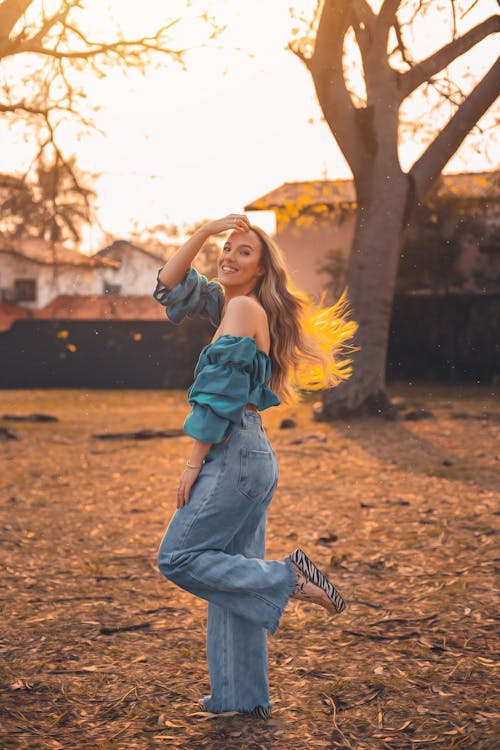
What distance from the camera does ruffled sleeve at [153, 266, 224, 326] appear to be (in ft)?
12.6

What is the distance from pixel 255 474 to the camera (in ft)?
11.3

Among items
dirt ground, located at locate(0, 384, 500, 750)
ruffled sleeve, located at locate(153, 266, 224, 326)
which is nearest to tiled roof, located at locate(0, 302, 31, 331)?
dirt ground, located at locate(0, 384, 500, 750)

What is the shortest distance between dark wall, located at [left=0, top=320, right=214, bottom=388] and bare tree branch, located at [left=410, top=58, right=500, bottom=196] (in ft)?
43.7

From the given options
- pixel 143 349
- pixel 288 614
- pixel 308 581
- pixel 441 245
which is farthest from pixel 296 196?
pixel 308 581

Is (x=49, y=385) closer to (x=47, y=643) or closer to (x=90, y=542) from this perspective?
(x=90, y=542)

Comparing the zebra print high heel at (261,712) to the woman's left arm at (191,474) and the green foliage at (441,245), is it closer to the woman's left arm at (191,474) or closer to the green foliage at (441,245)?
the woman's left arm at (191,474)

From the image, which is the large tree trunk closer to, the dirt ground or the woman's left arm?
the dirt ground

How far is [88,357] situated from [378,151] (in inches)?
575

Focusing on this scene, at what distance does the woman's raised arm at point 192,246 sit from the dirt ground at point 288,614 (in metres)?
1.76

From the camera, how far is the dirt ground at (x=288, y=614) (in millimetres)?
3660

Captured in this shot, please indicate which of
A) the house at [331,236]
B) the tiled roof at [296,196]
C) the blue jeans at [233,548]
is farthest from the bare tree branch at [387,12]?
the tiled roof at [296,196]

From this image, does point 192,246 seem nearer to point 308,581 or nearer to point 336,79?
point 308,581

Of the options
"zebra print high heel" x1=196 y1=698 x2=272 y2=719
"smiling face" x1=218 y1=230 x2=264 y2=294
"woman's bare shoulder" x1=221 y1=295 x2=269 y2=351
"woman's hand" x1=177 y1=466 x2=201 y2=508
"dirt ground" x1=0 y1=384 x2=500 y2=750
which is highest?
"smiling face" x1=218 y1=230 x2=264 y2=294

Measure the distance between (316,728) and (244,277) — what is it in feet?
5.84
